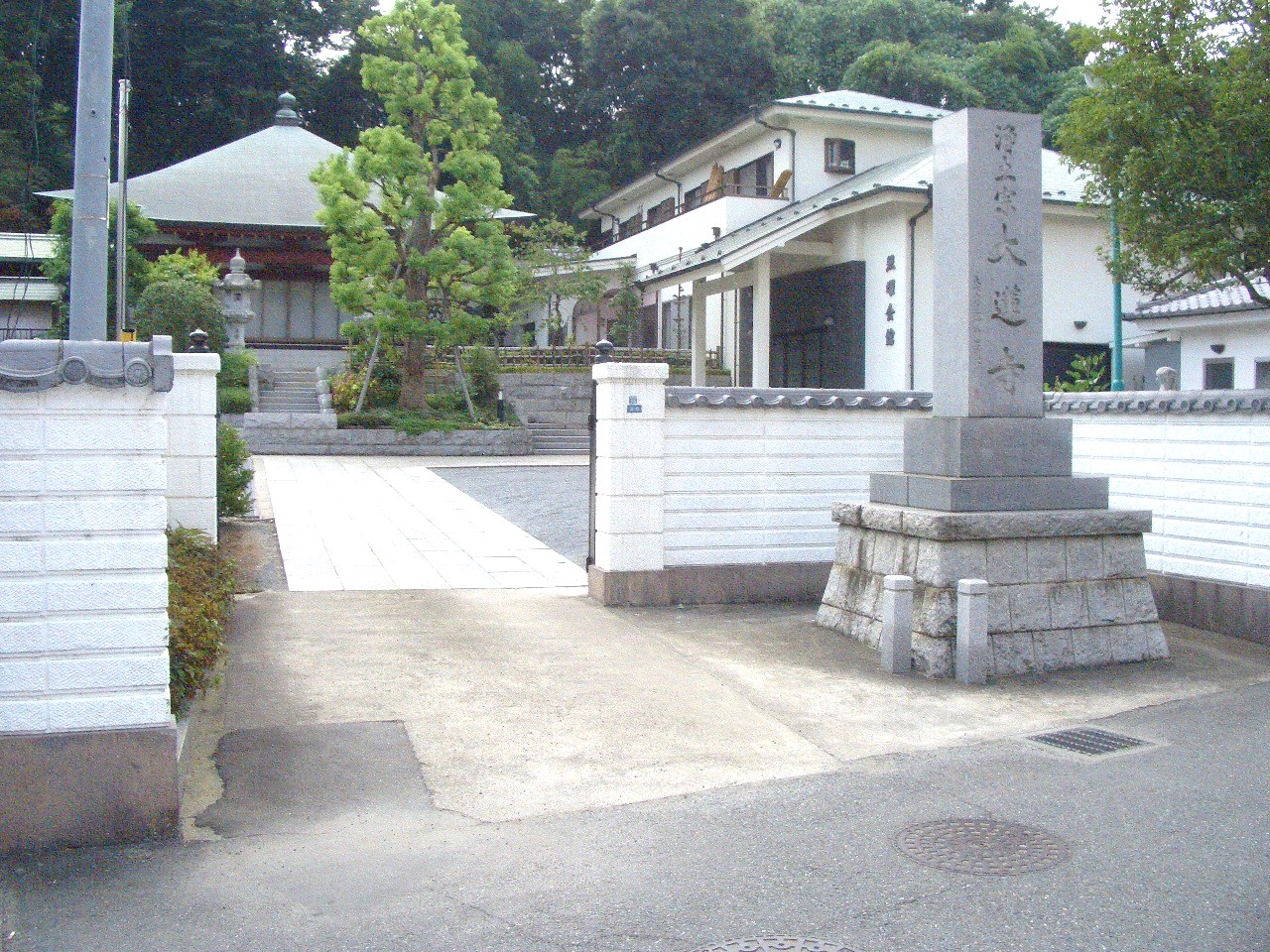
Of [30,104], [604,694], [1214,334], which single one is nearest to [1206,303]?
[1214,334]

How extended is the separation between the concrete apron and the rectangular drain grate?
0.55 ft

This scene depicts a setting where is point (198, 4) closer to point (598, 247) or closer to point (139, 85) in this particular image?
point (139, 85)

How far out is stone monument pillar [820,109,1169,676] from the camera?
8195mm

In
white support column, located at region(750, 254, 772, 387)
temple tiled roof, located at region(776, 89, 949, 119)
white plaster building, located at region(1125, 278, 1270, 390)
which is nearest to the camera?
white plaster building, located at region(1125, 278, 1270, 390)

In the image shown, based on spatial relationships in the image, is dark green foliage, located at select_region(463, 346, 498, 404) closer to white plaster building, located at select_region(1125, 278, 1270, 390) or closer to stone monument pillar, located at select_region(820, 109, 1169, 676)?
white plaster building, located at select_region(1125, 278, 1270, 390)

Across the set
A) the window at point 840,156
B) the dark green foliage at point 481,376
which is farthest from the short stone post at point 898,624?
the window at point 840,156

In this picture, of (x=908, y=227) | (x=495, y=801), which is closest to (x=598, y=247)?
(x=908, y=227)

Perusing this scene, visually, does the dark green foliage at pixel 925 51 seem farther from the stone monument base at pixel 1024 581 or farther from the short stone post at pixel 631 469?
the stone monument base at pixel 1024 581

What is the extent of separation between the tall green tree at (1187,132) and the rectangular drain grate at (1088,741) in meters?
5.48

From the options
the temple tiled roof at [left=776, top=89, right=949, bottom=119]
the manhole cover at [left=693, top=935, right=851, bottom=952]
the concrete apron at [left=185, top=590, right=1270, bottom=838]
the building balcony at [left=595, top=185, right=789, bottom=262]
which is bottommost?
the manhole cover at [left=693, top=935, right=851, bottom=952]

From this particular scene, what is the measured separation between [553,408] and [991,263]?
20.2 metres

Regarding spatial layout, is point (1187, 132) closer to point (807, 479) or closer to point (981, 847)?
point (807, 479)

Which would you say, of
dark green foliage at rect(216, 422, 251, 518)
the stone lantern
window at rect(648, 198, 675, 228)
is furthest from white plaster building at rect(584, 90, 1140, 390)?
dark green foliage at rect(216, 422, 251, 518)

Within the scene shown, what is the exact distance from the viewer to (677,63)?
4425 centimetres
